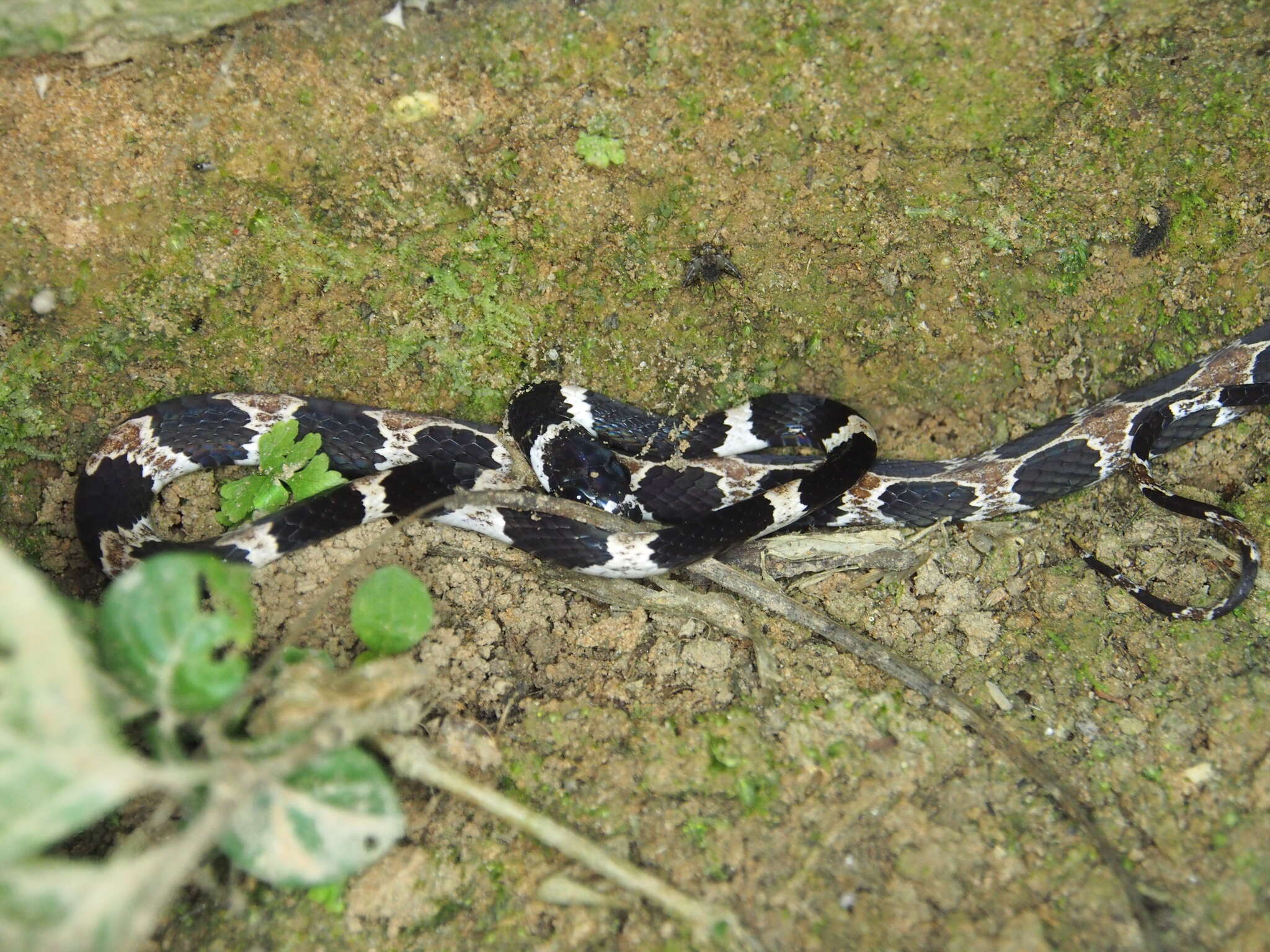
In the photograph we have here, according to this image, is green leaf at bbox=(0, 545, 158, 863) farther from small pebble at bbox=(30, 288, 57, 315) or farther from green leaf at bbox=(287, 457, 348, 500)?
small pebble at bbox=(30, 288, 57, 315)

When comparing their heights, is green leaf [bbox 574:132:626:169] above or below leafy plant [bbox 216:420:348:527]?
above

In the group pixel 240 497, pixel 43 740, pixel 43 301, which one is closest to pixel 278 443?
pixel 240 497

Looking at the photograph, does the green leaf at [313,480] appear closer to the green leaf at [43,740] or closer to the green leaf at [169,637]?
the green leaf at [169,637]

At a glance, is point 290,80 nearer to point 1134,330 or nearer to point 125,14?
point 125,14

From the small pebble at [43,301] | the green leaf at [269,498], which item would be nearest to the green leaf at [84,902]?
the green leaf at [269,498]

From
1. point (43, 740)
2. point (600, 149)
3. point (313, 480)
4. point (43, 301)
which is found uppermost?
point (43, 301)

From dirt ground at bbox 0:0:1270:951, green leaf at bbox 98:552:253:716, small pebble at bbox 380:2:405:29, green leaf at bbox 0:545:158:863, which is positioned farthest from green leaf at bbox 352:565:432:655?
small pebble at bbox 380:2:405:29

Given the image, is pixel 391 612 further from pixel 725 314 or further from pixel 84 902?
pixel 725 314
